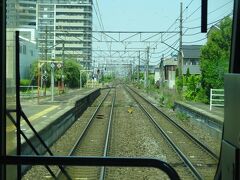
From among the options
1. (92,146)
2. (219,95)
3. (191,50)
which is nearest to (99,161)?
(219,95)

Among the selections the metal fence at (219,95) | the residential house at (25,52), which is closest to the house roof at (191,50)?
the metal fence at (219,95)

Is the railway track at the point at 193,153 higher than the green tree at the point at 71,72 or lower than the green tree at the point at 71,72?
lower

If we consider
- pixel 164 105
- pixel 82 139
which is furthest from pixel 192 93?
pixel 82 139

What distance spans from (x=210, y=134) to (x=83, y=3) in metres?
14.0

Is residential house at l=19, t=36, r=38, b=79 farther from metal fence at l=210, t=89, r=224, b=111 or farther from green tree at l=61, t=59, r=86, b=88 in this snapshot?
green tree at l=61, t=59, r=86, b=88

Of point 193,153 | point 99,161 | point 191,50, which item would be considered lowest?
point 193,153

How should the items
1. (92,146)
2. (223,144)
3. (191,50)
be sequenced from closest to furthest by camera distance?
(223,144)
(92,146)
(191,50)

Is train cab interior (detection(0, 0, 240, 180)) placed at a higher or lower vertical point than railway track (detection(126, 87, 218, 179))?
higher

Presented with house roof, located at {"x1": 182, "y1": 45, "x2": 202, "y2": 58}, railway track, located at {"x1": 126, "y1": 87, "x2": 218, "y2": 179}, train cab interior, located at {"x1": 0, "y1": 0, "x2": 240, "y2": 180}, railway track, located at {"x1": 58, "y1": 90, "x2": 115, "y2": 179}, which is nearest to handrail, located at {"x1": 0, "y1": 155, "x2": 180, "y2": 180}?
train cab interior, located at {"x1": 0, "y1": 0, "x2": 240, "y2": 180}

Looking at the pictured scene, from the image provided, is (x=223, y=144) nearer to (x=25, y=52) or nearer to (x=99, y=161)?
(x=99, y=161)

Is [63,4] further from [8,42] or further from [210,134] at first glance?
[210,134]

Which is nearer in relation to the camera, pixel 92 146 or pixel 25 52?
pixel 25 52

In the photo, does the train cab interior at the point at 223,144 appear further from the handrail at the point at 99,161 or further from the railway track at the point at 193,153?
the railway track at the point at 193,153

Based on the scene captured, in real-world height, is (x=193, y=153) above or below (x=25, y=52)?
below
